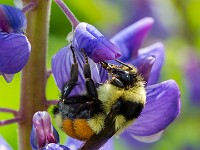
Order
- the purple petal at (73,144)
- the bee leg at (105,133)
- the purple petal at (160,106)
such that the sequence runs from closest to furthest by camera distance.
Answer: the bee leg at (105,133) < the purple petal at (160,106) < the purple petal at (73,144)

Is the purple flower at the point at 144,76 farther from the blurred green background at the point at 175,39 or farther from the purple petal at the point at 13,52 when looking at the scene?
the blurred green background at the point at 175,39

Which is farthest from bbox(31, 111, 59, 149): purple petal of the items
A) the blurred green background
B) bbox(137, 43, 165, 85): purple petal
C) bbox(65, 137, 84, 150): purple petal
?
the blurred green background

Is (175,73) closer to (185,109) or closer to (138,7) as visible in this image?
(185,109)

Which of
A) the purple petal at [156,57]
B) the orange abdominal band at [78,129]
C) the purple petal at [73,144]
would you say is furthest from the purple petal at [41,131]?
the purple petal at [156,57]

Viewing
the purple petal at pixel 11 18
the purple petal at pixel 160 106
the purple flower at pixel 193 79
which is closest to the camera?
the purple petal at pixel 11 18

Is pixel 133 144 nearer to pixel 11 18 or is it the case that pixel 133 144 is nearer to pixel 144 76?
pixel 144 76

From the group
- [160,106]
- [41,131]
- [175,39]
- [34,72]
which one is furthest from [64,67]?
[175,39]
